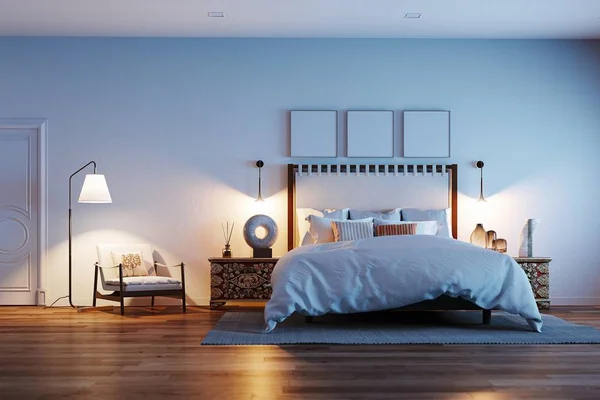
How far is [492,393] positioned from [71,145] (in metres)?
5.44

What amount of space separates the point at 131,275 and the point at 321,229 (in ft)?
6.28

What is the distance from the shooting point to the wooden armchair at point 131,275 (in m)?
6.72

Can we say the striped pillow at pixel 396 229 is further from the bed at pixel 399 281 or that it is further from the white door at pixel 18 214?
the white door at pixel 18 214

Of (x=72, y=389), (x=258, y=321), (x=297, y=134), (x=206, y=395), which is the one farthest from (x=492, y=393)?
(x=297, y=134)

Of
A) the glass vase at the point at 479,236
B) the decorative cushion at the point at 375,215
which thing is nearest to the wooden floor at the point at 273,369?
the decorative cushion at the point at 375,215

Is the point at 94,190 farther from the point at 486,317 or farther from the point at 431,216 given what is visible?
the point at 486,317

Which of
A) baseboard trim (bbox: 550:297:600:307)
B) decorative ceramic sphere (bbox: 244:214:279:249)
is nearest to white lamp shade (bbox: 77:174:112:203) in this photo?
decorative ceramic sphere (bbox: 244:214:279:249)

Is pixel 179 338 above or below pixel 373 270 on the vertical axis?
below

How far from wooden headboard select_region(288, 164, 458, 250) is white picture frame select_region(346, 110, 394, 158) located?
15 centimetres

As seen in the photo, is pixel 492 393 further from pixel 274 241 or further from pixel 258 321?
pixel 274 241

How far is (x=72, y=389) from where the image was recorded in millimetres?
3527

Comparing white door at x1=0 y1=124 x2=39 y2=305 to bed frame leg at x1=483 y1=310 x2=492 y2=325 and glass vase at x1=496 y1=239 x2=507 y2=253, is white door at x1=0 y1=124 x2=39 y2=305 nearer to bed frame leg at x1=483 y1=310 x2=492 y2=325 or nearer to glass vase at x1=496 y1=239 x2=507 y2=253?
bed frame leg at x1=483 y1=310 x2=492 y2=325

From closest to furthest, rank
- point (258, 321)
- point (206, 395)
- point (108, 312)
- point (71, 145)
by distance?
1. point (206, 395)
2. point (258, 321)
3. point (108, 312)
4. point (71, 145)

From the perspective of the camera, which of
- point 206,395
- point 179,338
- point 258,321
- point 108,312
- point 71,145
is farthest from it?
point 71,145
